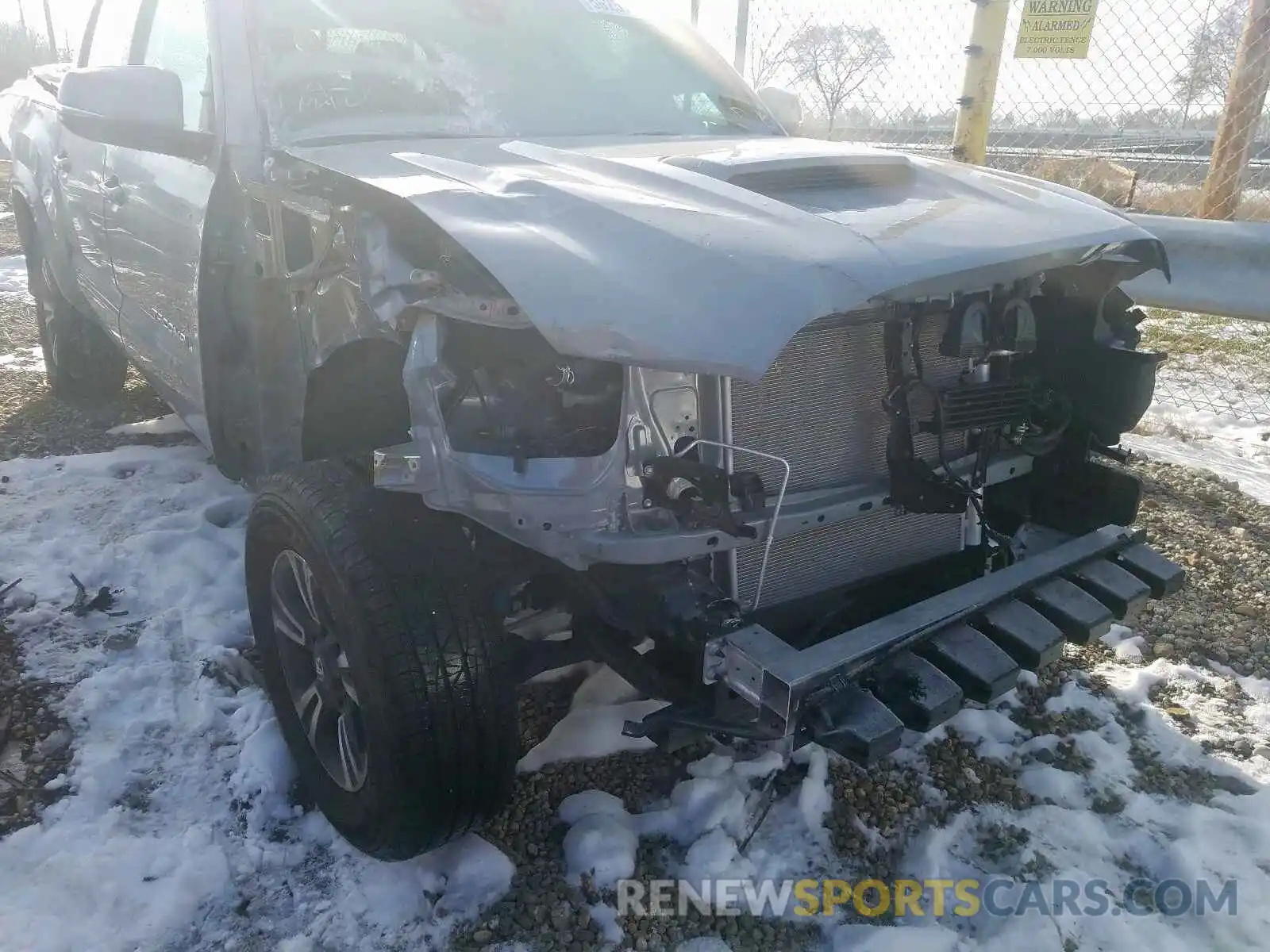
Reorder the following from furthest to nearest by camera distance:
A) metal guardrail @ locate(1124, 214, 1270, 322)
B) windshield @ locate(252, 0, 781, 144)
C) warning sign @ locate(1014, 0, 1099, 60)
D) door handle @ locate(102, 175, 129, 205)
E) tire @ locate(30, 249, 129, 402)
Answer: tire @ locate(30, 249, 129, 402)
warning sign @ locate(1014, 0, 1099, 60)
metal guardrail @ locate(1124, 214, 1270, 322)
door handle @ locate(102, 175, 129, 205)
windshield @ locate(252, 0, 781, 144)

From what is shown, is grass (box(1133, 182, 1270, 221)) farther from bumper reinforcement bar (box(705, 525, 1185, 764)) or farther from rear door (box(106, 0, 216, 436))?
rear door (box(106, 0, 216, 436))

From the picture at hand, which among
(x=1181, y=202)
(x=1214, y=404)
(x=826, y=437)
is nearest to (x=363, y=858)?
(x=826, y=437)

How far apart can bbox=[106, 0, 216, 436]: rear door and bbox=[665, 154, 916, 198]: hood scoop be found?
1549 mm

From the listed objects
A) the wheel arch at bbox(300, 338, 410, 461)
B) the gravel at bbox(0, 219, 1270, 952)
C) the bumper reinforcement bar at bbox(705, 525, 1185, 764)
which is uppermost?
the wheel arch at bbox(300, 338, 410, 461)

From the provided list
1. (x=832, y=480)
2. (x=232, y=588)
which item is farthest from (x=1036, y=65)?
(x=232, y=588)

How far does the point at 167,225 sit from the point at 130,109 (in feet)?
1.75

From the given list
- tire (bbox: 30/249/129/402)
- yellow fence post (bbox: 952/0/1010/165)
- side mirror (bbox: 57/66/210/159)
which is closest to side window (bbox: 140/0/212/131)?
side mirror (bbox: 57/66/210/159)

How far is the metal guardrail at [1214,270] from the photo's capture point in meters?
4.01

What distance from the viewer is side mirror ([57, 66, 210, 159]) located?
2670 mm

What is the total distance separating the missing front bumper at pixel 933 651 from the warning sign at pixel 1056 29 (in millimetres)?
3487

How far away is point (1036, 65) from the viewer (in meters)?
5.15

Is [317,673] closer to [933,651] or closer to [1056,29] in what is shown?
[933,651]

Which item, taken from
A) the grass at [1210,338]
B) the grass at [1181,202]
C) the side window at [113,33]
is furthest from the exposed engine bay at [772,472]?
the grass at [1210,338]

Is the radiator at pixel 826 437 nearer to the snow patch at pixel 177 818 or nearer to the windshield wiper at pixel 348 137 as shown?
the snow patch at pixel 177 818
